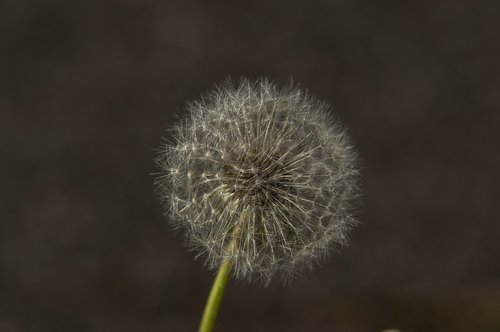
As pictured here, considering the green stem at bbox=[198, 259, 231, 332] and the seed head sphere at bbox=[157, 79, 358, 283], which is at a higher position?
the seed head sphere at bbox=[157, 79, 358, 283]

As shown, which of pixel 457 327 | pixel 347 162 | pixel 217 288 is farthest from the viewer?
pixel 457 327

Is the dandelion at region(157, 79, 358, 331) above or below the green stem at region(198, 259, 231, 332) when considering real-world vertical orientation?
above

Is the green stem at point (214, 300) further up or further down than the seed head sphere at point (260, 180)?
further down

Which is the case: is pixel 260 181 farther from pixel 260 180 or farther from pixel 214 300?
pixel 214 300

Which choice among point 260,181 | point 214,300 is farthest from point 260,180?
point 214,300

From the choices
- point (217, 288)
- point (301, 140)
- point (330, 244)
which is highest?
point (301, 140)

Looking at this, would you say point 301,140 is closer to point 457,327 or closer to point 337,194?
point 337,194

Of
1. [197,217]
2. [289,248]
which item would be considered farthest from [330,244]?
[197,217]
